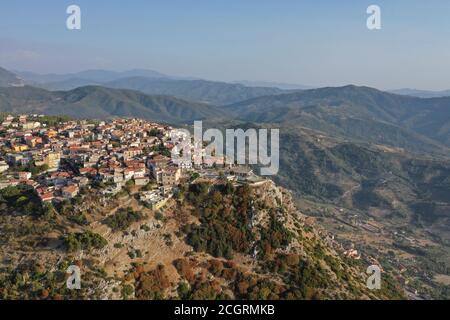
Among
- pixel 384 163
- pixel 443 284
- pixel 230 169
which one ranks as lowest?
pixel 443 284

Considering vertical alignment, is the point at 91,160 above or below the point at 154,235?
above

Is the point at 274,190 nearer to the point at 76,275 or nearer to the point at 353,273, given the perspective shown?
the point at 353,273

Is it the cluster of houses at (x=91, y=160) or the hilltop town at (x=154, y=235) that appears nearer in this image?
the hilltop town at (x=154, y=235)

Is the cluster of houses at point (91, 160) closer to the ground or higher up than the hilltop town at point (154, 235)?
higher up

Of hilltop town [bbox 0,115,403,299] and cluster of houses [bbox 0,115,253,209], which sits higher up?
cluster of houses [bbox 0,115,253,209]

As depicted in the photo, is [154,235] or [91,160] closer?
[154,235]

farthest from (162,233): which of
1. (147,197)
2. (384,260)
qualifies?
(384,260)

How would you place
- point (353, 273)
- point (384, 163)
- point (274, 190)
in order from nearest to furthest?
point (353, 273)
point (274, 190)
point (384, 163)

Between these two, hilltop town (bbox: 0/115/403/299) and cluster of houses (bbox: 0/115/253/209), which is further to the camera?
cluster of houses (bbox: 0/115/253/209)
